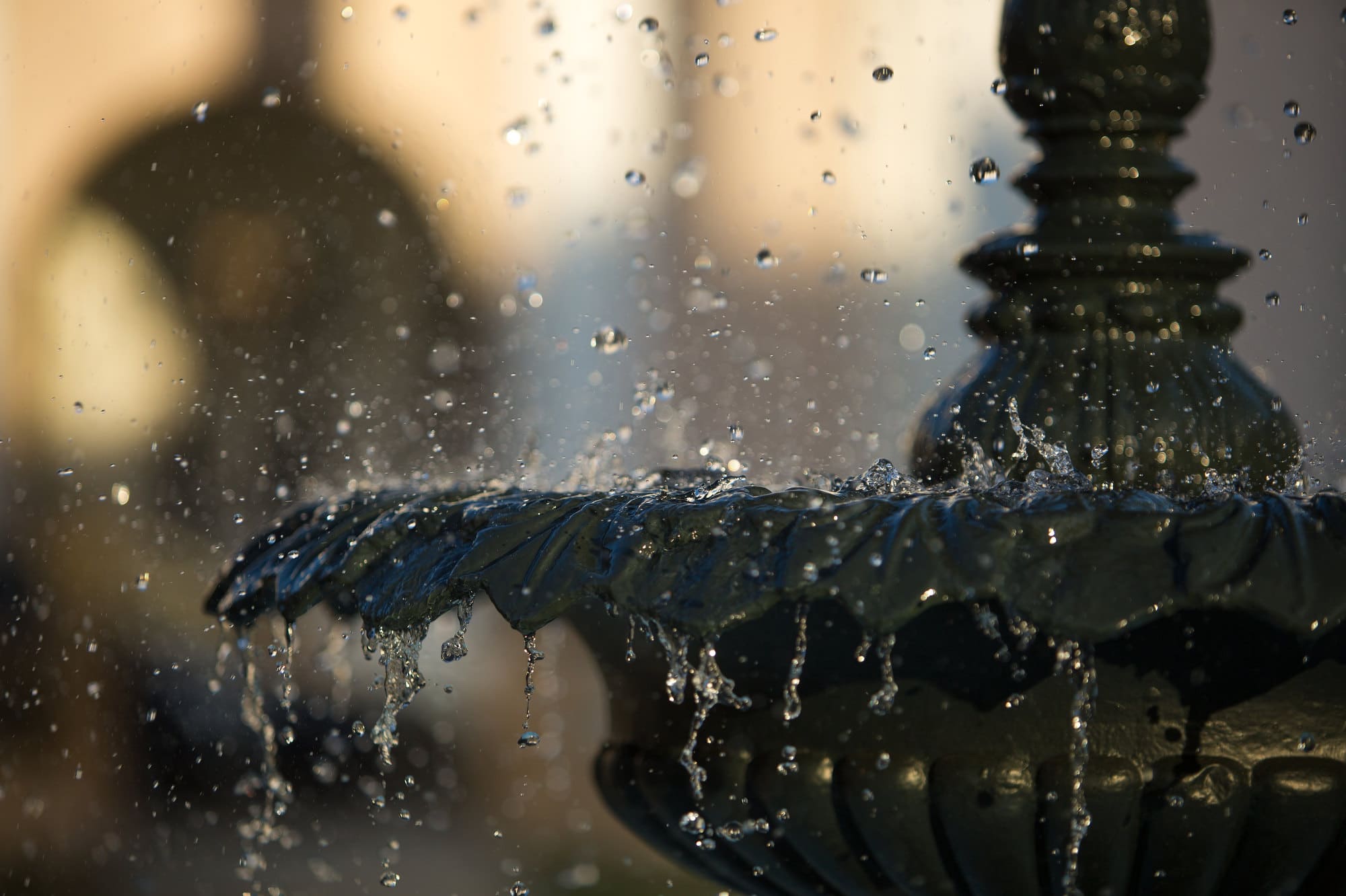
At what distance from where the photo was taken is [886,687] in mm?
897

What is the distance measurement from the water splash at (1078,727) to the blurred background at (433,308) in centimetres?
365

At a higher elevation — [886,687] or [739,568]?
[739,568]

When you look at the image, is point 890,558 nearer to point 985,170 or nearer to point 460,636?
A: point 460,636

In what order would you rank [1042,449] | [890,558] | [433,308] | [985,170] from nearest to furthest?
1. [890,558]
2. [1042,449]
3. [985,170]
4. [433,308]

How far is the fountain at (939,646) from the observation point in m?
0.78

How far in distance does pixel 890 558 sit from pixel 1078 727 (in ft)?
0.71

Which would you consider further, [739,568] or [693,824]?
[693,824]

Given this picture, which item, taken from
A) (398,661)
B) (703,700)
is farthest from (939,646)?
(398,661)

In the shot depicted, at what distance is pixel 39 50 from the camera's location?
5922mm

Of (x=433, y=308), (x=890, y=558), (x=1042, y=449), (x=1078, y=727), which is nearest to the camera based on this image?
(x=890, y=558)

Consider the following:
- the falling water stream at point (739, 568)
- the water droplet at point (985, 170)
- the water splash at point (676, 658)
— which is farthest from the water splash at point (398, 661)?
the water droplet at point (985, 170)

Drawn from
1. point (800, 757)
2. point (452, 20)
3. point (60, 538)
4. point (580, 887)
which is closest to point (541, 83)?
point (452, 20)

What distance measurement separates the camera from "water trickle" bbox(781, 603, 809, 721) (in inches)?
35.1

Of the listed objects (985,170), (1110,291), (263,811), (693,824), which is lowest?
(263,811)
